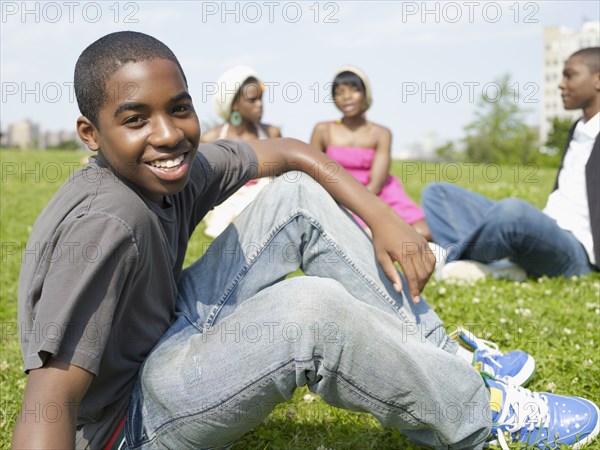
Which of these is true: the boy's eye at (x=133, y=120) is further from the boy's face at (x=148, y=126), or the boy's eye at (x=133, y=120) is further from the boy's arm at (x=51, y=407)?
the boy's arm at (x=51, y=407)

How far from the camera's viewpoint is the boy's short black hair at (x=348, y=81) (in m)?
7.88

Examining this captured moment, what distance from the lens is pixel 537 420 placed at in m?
Answer: 2.50

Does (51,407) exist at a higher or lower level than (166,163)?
lower

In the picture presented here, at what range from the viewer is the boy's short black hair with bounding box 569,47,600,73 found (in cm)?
574

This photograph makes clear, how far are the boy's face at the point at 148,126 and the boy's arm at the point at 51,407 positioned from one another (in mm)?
658

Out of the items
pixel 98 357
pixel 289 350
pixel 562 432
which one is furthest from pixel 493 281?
pixel 98 357

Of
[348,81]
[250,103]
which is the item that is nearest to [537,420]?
[348,81]

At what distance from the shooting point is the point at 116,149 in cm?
213

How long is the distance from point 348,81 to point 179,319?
19.5 feet

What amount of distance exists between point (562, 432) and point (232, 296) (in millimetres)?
1293

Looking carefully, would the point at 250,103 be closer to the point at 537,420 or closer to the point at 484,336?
the point at 484,336

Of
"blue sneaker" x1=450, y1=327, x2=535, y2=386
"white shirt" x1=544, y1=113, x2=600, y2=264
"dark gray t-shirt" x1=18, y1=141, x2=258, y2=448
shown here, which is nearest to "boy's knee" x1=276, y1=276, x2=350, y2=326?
"dark gray t-shirt" x1=18, y1=141, x2=258, y2=448

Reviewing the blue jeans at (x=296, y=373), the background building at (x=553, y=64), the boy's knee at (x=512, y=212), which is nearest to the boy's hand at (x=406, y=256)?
the blue jeans at (x=296, y=373)

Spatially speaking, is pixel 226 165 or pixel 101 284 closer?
pixel 101 284
